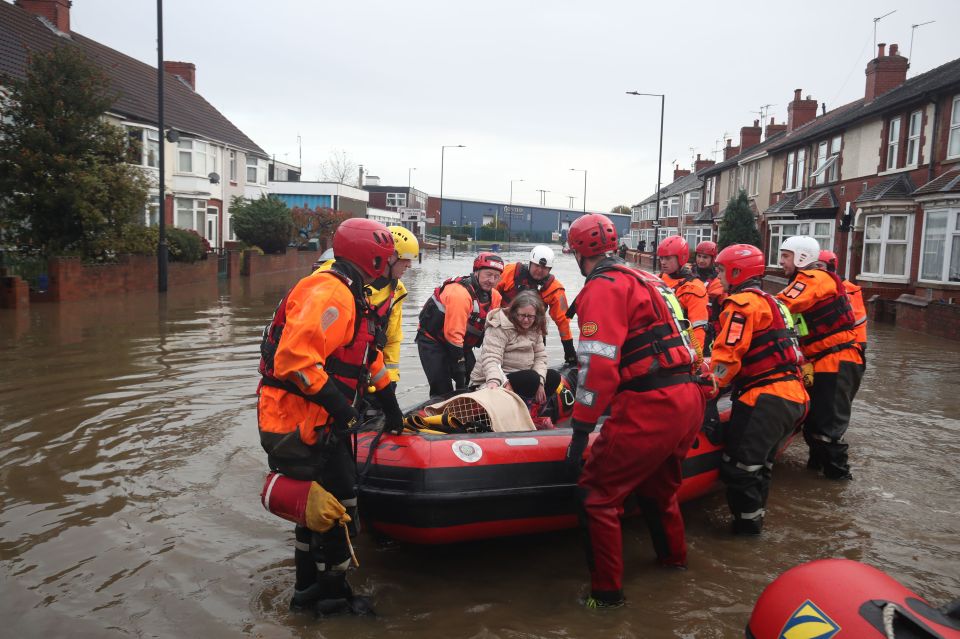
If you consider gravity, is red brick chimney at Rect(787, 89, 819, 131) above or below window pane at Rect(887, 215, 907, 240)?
above

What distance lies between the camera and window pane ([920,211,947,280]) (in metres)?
18.3

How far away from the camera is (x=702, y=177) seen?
47.5m

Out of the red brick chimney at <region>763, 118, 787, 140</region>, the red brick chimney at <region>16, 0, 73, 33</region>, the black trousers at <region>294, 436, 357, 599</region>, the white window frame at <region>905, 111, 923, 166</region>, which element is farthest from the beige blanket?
the red brick chimney at <region>763, 118, 787, 140</region>

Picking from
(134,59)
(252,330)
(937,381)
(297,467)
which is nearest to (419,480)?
(297,467)

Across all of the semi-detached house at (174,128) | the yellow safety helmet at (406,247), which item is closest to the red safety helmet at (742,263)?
the yellow safety helmet at (406,247)

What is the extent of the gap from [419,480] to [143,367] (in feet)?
24.1

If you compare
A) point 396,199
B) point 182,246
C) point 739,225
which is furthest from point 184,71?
point 396,199

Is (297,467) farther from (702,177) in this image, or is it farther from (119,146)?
(702,177)

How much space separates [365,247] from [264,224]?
90.4ft

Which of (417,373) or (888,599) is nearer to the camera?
(888,599)

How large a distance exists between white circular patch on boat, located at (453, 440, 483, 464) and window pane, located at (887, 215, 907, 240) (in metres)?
19.6

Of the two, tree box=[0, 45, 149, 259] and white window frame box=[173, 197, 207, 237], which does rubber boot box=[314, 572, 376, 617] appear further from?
white window frame box=[173, 197, 207, 237]

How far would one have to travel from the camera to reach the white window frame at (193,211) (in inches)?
1208

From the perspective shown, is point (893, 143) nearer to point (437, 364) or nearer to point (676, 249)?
point (676, 249)
